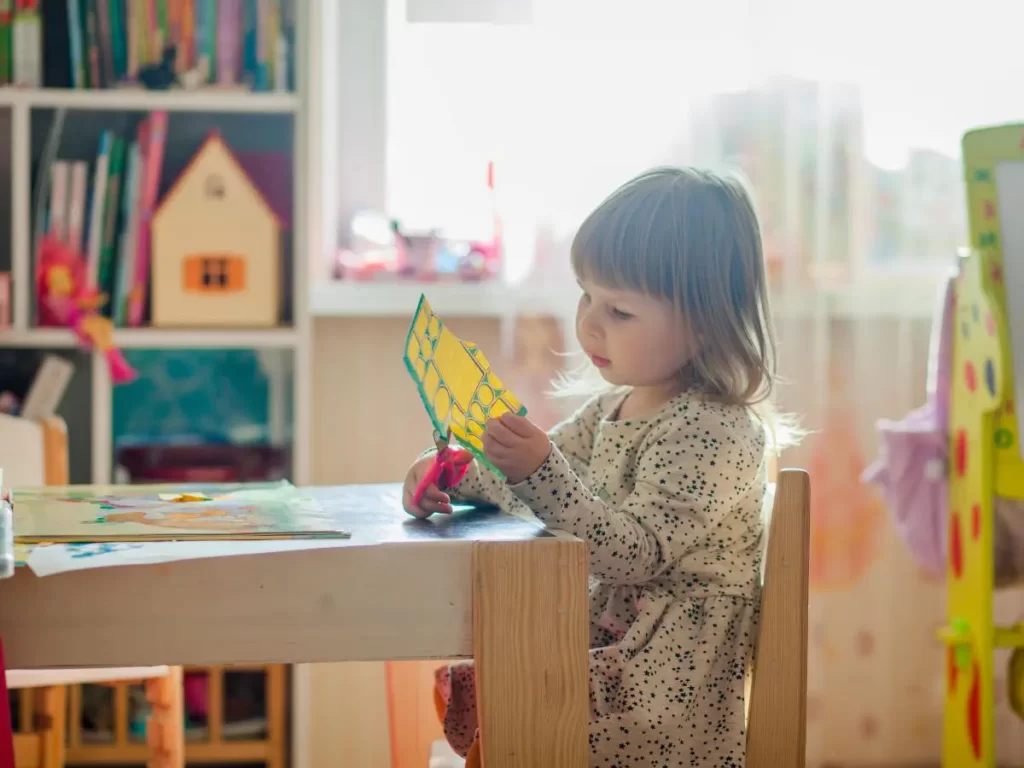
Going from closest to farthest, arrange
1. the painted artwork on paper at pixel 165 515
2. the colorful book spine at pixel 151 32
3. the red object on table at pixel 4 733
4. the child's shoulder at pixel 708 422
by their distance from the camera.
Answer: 1. the red object on table at pixel 4 733
2. the painted artwork on paper at pixel 165 515
3. the child's shoulder at pixel 708 422
4. the colorful book spine at pixel 151 32

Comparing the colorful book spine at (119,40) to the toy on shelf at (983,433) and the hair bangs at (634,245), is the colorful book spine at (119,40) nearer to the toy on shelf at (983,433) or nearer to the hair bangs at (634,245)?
the hair bangs at (634,245)

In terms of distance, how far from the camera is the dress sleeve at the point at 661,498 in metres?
0.97

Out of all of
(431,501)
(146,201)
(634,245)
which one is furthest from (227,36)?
(431,501)

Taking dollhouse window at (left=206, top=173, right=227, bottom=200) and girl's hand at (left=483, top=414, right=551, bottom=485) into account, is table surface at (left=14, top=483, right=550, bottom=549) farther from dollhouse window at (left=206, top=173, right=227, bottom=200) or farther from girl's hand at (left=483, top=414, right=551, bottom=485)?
dollhouse window at (left=206, top=173, right=227, bottom=200)

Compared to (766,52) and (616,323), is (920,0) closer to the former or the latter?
(766,52)

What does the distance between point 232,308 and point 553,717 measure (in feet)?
3.76

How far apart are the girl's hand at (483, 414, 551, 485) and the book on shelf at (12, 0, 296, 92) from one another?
106 cm

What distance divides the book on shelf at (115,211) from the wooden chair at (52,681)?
253 millimetres

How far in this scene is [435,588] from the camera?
32.9 inches

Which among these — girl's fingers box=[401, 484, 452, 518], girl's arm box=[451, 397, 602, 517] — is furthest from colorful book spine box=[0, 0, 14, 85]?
girl's fingers box=[401, 484, 452, 518]

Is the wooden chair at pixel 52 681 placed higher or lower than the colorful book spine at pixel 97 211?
lower

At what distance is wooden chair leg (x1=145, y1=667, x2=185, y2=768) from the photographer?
1.52 meters

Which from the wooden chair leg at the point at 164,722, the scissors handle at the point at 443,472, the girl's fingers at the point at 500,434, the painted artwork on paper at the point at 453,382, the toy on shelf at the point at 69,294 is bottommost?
the wooden chair leg at the point at 164,722

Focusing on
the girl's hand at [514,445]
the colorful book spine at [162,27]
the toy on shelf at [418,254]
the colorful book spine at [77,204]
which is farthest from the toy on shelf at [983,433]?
the colorful book spine at [77,204]
